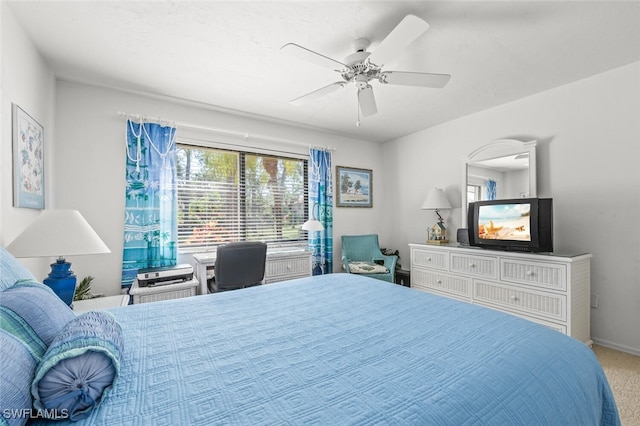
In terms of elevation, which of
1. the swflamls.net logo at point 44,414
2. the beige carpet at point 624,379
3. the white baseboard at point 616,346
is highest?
the swflamls.net logo at point 44,414

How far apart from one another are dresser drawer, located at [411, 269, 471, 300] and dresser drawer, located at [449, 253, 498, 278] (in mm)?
107

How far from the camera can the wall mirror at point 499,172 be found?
10.1ft

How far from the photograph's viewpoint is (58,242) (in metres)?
1.57

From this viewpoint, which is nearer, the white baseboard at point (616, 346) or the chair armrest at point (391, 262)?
the white baseboard at point (616, 346)

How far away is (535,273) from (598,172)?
1119 mm

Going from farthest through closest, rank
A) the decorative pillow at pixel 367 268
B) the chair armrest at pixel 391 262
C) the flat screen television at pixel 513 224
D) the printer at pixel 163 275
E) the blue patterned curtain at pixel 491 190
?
the chair armrest at pixel 391 262 → the decorative pillow at pixel 367 268 → the blue patterned curtain at pixel 491 190 → the flat screen television at pixel 513 224 → the printer at pixel 163 275

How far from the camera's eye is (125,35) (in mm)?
1991

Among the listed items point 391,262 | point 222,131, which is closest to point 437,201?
point 391,262

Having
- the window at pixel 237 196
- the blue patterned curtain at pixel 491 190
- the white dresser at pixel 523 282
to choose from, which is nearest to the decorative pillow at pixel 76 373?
the window at pixel 237 196

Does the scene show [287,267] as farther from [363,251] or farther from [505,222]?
[505,222]

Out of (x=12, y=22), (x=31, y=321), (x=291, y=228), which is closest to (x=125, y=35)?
(x=12, y=22)

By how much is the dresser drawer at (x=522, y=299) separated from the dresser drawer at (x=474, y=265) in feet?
0.34

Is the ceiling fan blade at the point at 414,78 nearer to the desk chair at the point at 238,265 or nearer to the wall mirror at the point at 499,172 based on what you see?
the wall mirror at the point at 499,172

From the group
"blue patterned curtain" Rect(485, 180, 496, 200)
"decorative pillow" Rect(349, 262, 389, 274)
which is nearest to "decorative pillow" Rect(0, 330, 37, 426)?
"decorative pillow" Rect(349, 262, 389, 274)
